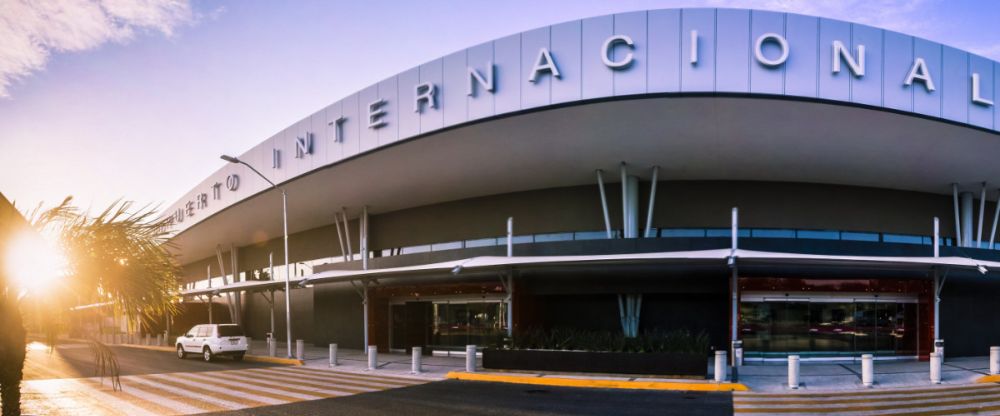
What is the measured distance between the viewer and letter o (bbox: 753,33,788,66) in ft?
66.3

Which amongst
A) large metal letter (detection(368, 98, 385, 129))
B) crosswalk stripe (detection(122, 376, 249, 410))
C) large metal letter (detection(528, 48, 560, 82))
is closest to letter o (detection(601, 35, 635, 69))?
large metal letter (detection(528, 48, 560, 82))

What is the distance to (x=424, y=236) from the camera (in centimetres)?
3431

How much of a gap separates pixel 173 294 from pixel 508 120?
17902mm

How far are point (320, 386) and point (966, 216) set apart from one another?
27.1 meters

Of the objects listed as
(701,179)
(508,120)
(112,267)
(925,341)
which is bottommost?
(925,341)

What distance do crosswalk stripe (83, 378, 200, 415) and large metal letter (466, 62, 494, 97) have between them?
13.2 m

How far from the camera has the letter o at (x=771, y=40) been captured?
66.3 feet

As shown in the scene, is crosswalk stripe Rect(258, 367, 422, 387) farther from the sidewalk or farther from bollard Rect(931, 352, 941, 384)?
bollard Rect(931, 352, 941, 384)

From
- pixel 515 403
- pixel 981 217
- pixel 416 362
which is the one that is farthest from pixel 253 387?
pixel 981 217

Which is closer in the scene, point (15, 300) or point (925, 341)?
point (15, 300)

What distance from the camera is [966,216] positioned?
1131 inches

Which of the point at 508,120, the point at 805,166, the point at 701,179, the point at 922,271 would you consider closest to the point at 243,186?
the point at 508,120

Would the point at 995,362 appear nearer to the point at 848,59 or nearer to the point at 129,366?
the point at 848,59

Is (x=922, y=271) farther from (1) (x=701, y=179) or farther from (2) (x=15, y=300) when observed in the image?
(2) (x=15, y=300)
